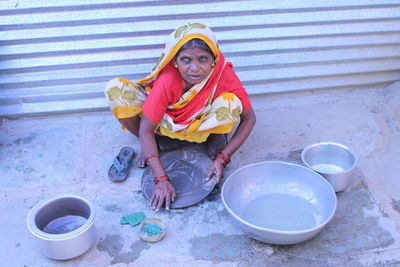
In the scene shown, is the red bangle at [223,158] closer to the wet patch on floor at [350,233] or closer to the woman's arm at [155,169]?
the woman's arm at [155,169]

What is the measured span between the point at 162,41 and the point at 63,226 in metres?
1.34

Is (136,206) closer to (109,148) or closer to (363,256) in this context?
(109,148)

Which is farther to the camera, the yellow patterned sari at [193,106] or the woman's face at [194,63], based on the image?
the yellow patterned sari at [193,106]

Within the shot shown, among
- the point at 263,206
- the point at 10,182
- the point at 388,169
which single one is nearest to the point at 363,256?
the point at 263,206

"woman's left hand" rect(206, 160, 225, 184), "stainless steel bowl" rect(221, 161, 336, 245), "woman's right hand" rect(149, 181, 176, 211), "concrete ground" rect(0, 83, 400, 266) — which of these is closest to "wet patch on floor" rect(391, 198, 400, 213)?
"concrete ground" rect(0, 83, 400, 266)

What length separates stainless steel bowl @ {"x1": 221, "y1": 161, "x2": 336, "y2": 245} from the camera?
207cm

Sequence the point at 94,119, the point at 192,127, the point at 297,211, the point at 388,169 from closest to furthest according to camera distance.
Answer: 1. the point at 297,211
2. the point at 192,127
3. the point at 388,169
4. the point at 94,119

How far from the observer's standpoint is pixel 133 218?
2.17m

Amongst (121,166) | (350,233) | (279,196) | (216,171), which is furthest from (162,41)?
(350,233)

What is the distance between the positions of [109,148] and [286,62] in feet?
4.32

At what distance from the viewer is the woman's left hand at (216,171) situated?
2.29 m

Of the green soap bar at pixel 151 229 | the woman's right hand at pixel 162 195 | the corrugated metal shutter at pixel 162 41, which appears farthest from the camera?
the corrugated metal shutter at pixel 162 41

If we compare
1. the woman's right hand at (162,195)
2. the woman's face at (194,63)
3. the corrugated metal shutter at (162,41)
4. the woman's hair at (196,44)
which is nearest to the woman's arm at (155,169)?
the woman's right hand at (162,195)

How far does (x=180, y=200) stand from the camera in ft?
7.39
